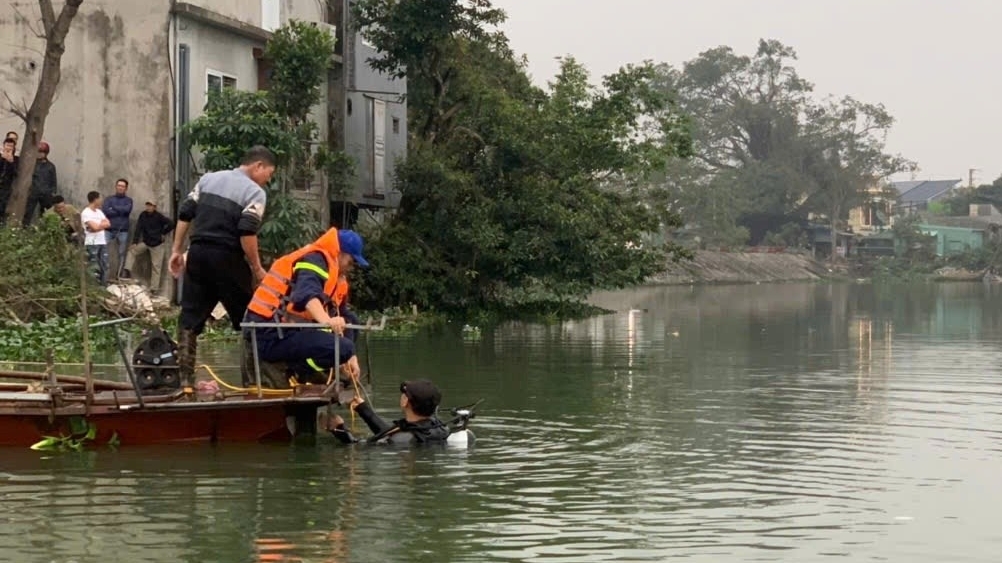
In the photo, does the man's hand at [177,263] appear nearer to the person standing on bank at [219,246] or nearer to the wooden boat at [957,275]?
the person standing on bank at [219,246]

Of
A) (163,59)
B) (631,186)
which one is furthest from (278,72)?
(631,186)

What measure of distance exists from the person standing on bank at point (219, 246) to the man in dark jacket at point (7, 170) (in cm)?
1329

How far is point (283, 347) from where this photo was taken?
45.2 feet

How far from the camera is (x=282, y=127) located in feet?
99.5

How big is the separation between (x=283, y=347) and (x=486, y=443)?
74.1 inches

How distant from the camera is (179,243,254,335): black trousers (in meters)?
13.9

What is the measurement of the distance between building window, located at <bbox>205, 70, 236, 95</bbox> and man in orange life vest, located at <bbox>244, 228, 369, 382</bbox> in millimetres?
16434

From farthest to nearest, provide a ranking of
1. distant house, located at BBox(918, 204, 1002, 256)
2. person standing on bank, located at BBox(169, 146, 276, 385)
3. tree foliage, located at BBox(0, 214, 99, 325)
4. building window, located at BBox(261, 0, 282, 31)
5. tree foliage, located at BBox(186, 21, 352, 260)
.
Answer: distant house, located at BBox(918, 204, 1002, 256) < building window, located at BBox(261, 0, 282, 31) < tree foliage, located at BBox(186, 21, 352, 260) < tree foliage, located at BBox(0, 214, 99, 325) < person standing on bank, located at BBox(169, 146, 276, 385)

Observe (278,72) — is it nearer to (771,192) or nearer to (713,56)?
(771,192)

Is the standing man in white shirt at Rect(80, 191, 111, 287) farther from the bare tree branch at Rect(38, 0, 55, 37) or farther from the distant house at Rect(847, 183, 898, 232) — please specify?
the distant house at Rect(847, 183, 898, 232)

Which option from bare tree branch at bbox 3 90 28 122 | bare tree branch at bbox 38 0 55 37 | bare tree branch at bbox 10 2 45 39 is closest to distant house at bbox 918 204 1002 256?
bare tree branch at bbox 10 2 45 39

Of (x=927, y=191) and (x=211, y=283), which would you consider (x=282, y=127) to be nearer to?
(x=211, y=283)

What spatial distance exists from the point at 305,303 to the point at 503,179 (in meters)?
22.1

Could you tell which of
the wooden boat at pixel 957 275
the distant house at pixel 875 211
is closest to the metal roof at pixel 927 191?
the distant house at pixel 875 211
